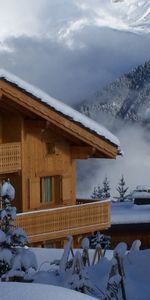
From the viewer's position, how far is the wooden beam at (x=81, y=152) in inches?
1005

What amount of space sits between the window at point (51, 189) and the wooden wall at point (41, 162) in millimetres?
122

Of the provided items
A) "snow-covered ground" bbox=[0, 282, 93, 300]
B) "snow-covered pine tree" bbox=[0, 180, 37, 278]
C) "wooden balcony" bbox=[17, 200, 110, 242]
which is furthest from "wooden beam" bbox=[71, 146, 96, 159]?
"snow-covered ground" bbox=[0, 282, 93, 300]

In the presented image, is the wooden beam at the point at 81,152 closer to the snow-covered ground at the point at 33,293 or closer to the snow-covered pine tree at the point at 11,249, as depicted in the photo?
the snow-covered pine tree at the point at 11,249

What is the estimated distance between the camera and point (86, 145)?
25.4m

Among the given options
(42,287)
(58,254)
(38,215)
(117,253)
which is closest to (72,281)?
(117,253)

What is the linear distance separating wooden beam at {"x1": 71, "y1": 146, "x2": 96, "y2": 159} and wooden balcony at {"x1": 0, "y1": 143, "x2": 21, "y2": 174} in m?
1.90

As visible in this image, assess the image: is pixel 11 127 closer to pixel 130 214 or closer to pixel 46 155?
pixel 46 155

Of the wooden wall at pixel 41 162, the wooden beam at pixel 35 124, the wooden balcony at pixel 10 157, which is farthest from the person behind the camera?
the wooden wall at pixel 41 162

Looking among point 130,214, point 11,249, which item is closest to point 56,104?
point 11,249

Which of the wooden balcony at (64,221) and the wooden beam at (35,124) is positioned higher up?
the wooden beam at (35,124)

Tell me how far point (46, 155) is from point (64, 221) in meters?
2.20

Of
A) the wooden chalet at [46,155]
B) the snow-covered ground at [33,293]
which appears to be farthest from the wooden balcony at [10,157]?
the snow-covered ground at [33,293]

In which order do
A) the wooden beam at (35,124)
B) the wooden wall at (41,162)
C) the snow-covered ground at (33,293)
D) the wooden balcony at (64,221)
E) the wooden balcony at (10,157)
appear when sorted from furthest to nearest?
the wooden wall at (41,162) → the wooden beam at (35,124) → the wooden balcony at (10,157) → the wooden balcony at (64,221) → the snow-covered ground at (33,293)

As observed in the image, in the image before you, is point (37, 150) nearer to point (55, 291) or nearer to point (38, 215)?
point (38, 215)
